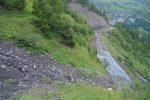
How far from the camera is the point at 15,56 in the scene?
102ft

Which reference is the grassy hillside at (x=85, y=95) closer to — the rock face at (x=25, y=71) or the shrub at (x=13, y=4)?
the rock face at (x=25, y=71)

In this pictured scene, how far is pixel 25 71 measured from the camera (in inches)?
1113

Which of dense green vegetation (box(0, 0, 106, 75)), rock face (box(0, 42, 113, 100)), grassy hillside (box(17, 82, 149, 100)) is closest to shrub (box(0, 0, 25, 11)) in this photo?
dense green vegetation (box(0, 0, 106, 75))

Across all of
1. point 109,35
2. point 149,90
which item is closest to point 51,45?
point 149,90

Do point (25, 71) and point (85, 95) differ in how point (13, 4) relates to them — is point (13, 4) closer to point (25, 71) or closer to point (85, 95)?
point (25, 71)

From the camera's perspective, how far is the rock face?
24.3 metres

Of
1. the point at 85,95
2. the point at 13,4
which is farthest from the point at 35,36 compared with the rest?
the point at 85,95

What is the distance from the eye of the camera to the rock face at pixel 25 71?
24266 millimetres

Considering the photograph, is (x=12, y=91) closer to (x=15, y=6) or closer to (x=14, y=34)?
(x=14, y=34)

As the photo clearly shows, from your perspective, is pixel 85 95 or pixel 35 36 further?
pixel 35 36

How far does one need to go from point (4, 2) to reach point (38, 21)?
4505 millimetres

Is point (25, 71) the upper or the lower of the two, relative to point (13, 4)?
upper

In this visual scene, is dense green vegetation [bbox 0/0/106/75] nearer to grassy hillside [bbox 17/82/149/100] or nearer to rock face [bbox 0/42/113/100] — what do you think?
rock face [bbox 0/42/113/100]

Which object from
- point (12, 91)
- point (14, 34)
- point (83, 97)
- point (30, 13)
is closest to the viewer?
point (83, 97)
